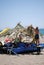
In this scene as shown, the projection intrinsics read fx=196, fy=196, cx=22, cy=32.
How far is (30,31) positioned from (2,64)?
5.21 metres

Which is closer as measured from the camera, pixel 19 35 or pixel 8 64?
pixel 8 64

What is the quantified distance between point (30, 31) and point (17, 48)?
6.90 ft

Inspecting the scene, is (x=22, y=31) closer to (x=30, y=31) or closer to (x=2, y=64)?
(x=30, y=31)

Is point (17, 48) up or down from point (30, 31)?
down

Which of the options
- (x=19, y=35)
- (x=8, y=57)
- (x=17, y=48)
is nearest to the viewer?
(x=8, y=57)

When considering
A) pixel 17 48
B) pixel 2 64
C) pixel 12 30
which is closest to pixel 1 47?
pixel 17 48

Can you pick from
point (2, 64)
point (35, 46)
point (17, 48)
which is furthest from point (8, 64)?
point (35, 46)

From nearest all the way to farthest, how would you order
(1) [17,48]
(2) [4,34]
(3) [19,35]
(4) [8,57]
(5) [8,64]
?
(5) [8,64], (4) [8,57], (1) [17,48], (3) [19,35], (2) [4,34]

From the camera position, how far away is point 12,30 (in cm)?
1684

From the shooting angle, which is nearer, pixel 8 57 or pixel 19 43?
pixel 8 57

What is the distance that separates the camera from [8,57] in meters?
13.5

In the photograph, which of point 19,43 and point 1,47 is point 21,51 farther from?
point 1,47

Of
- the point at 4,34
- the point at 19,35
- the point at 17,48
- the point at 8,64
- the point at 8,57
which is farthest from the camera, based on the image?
the point at 4,34

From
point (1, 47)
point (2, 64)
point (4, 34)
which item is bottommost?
point (2, 64)
